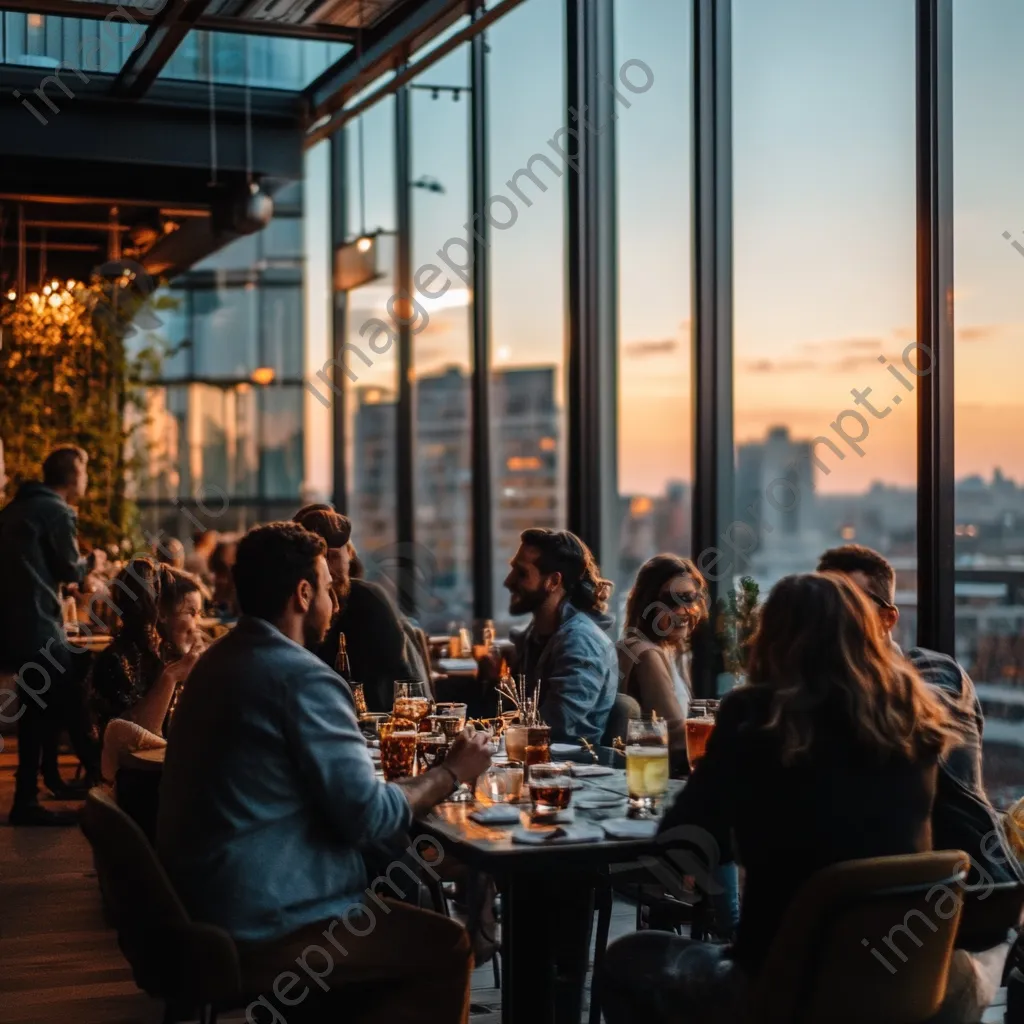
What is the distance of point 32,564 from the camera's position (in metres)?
6.79

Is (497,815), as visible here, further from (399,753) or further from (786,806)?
(786,806)

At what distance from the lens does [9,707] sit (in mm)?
7641

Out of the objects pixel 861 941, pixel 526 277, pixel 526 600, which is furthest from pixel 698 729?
pixel 526 277

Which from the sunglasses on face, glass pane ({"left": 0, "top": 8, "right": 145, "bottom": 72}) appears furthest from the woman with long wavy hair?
glass pane ({"left": 0, "top": 8, "right": 145, "bottom": 72})

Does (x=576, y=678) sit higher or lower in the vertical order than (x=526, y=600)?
lower

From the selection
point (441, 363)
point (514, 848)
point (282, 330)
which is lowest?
point (514, 848)

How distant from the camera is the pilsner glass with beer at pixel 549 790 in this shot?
9.69 feet

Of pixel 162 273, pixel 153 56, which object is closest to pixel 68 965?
pixel 153 56

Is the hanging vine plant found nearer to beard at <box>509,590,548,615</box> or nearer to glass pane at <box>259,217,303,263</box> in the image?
glass pane at <box>259,217,303,263</box>

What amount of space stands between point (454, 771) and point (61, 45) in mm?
6861

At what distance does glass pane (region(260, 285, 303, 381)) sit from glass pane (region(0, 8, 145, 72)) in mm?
5556

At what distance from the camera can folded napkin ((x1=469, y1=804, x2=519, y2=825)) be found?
288 cm

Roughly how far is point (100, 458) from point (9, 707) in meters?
2.53

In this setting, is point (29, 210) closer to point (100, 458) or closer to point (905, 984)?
point (100, 458)
